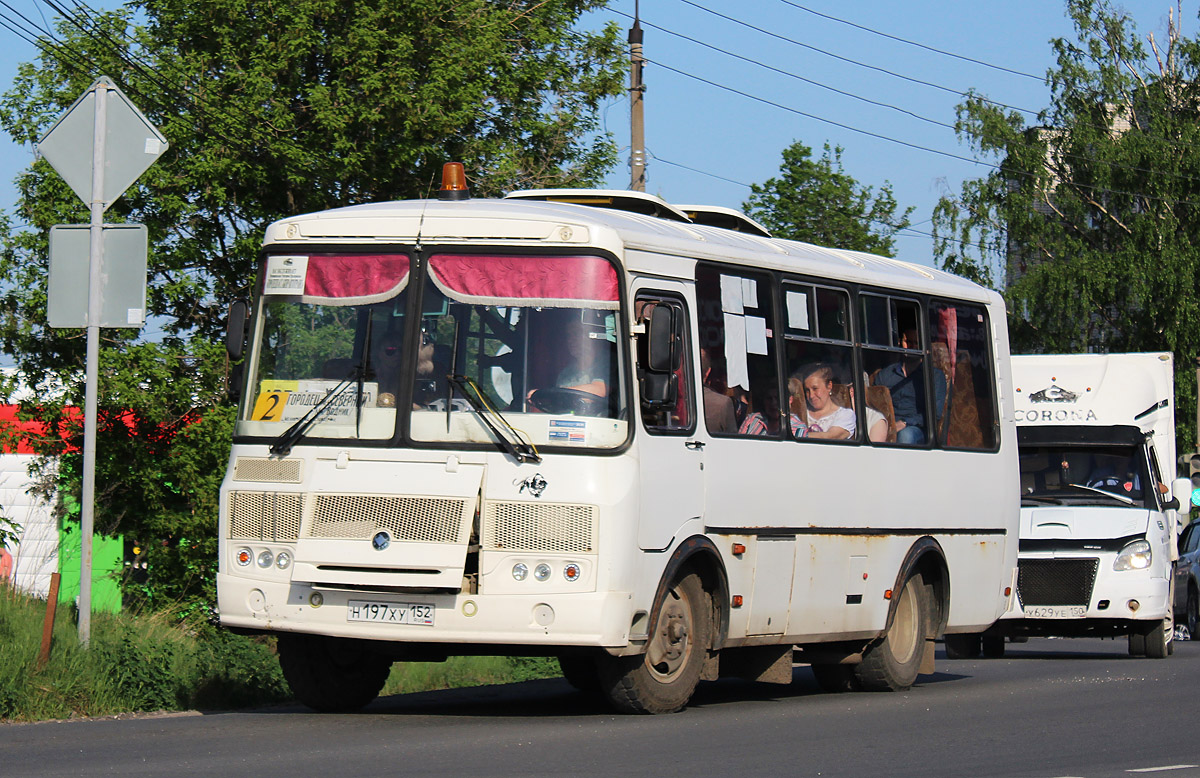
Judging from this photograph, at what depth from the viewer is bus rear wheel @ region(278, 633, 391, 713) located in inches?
436

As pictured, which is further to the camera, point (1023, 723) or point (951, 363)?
point (951, 363)

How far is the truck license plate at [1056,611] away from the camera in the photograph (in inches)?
749

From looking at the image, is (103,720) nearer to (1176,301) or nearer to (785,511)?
(785,511)

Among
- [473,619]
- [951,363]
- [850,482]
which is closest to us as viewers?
[473,619]

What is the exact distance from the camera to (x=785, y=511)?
40.0ft

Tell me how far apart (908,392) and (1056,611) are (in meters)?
5.94

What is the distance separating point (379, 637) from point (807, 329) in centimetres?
412

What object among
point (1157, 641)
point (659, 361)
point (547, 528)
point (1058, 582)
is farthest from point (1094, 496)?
point (547, 528)

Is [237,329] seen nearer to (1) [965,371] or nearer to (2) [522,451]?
(2) [522,451]

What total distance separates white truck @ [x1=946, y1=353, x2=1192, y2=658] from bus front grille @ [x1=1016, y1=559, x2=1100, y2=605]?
10 mm

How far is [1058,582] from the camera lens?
62.8 ft

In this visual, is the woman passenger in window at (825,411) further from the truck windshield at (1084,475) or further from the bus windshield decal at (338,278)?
the truck windshield at (1084,475)

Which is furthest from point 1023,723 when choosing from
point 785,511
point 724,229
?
point 724,229

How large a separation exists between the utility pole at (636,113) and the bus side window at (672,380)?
13.6m
